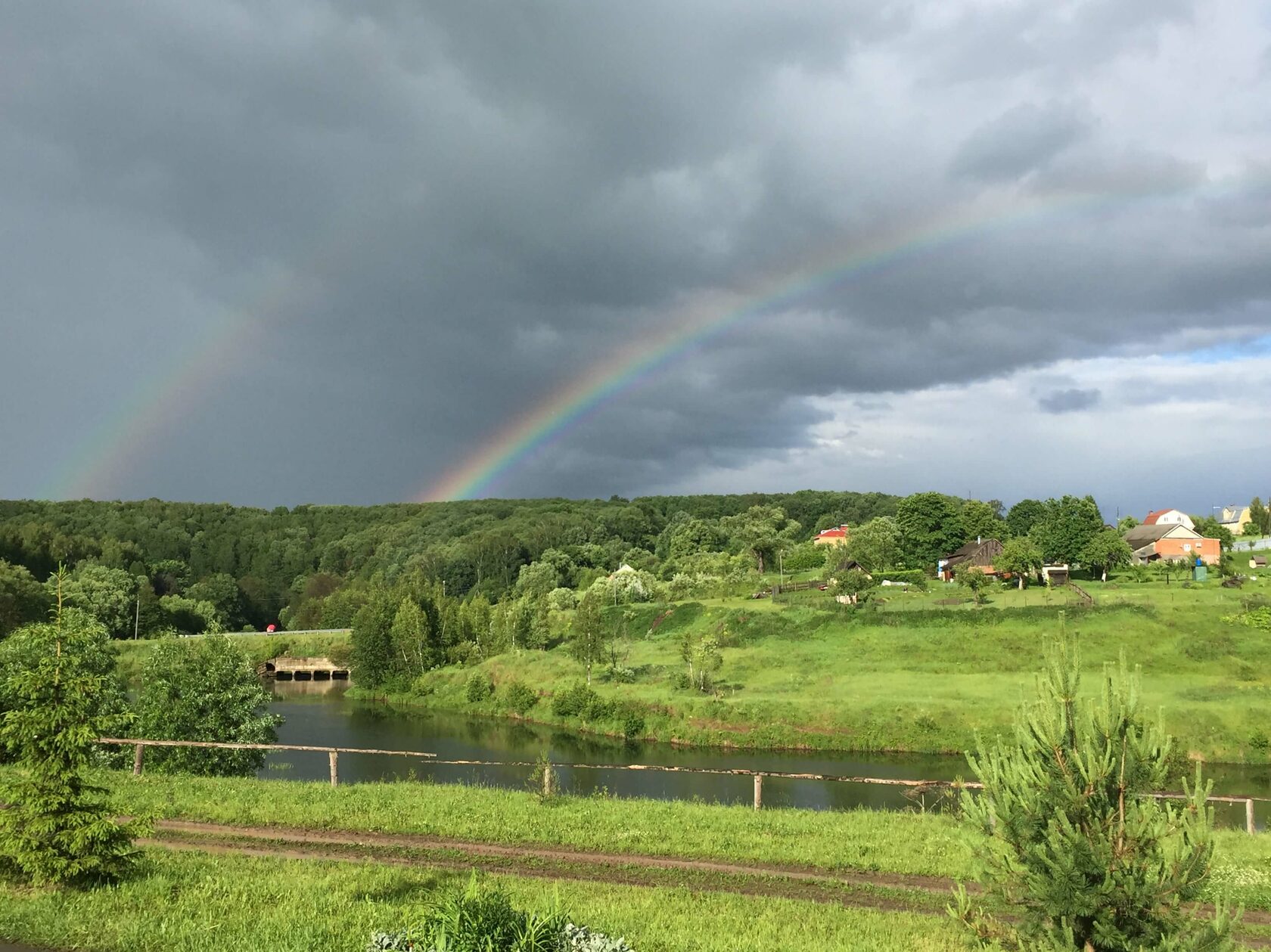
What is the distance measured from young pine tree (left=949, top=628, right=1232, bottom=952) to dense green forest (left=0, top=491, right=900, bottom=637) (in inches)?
3675

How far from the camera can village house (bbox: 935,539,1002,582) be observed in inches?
3969

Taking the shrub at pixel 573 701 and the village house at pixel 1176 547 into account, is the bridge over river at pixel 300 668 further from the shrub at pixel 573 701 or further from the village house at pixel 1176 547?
the village house at pixel 1176 547

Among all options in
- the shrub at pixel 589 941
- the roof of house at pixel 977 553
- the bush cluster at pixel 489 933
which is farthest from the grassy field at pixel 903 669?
the bush cluster at pixel 489 933

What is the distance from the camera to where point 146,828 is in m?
11.0

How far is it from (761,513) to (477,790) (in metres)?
163

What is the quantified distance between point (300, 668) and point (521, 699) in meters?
47.9

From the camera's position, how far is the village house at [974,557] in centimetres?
10081

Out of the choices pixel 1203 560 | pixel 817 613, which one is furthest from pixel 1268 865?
pixel 1203 560

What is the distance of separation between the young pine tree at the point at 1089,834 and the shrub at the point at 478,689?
65691 mm

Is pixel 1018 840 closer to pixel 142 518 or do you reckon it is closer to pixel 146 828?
pixel 146 828

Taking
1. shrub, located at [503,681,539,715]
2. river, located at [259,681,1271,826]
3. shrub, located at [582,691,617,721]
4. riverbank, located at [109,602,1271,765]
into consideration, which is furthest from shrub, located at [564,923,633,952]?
shrub, located at [503,681,539,715]

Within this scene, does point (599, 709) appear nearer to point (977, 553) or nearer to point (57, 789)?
point (57, 789)

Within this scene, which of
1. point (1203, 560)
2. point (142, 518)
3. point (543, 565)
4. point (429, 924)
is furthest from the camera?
point (142, 518)

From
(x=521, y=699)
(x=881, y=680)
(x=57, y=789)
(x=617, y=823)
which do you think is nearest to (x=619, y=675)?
(x=521, y=699)
